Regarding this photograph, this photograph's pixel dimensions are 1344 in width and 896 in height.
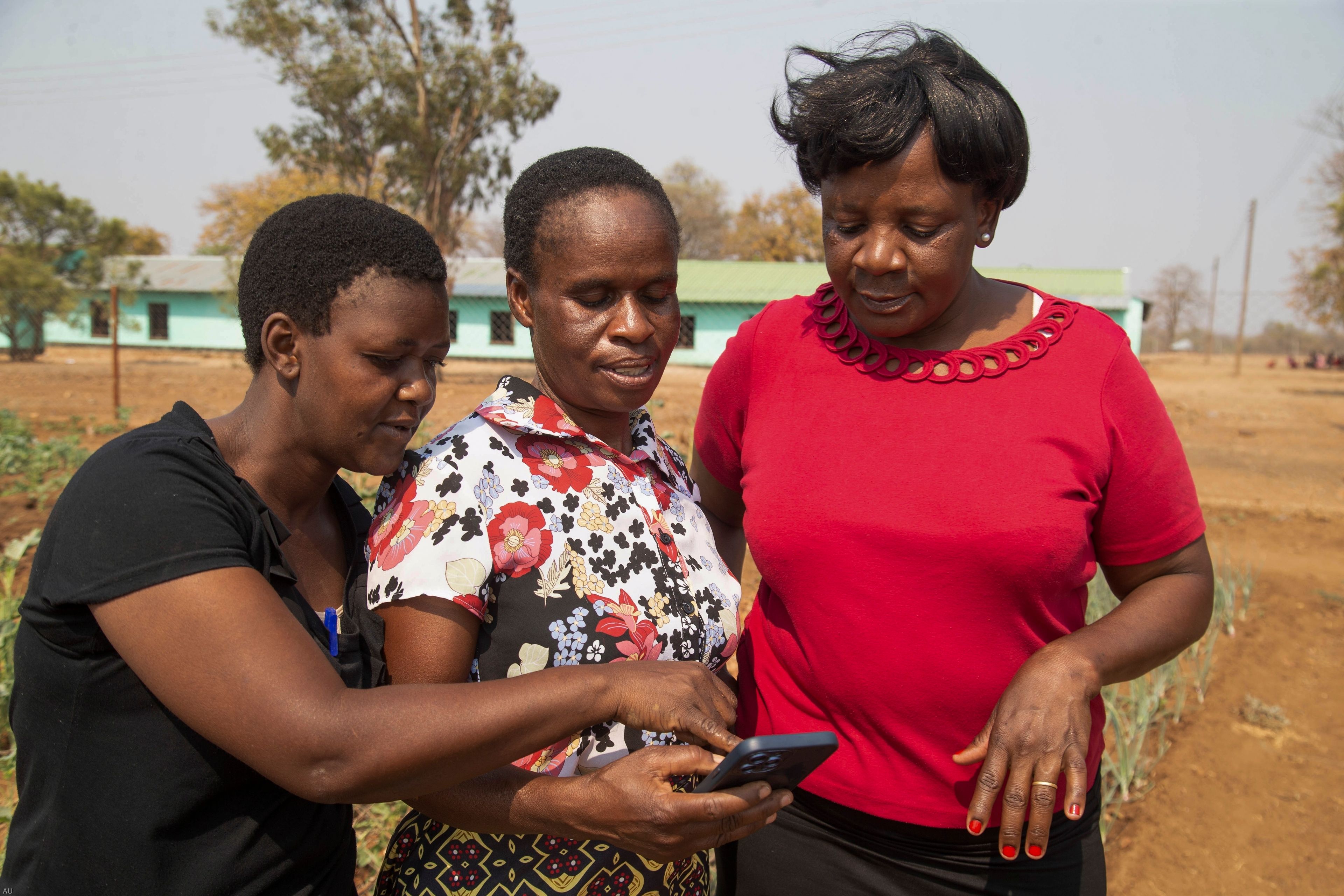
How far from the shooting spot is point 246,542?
132cm

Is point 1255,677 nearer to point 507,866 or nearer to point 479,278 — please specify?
point 507,866

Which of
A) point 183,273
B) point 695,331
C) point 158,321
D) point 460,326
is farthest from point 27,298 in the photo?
point 695,331

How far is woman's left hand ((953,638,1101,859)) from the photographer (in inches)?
54.0

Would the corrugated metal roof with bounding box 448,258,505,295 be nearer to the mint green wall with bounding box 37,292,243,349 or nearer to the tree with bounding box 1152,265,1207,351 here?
the mint green wall with bounding box 37,292,243,349

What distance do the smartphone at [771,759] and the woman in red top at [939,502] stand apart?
0.98ft

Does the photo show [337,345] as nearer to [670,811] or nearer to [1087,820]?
[670,811]

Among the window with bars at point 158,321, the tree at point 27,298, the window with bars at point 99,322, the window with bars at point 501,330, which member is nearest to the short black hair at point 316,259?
the tree at point 27,298

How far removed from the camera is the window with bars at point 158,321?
29297mm

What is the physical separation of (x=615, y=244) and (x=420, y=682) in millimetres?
797

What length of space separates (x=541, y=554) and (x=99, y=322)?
3350 centimetres

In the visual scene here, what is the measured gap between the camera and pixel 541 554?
1467 millimetres

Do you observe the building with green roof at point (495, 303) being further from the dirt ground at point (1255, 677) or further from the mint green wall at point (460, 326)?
the dirt ground at point (1255, 677)

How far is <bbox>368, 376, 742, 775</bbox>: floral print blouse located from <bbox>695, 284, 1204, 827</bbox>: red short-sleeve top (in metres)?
0.23

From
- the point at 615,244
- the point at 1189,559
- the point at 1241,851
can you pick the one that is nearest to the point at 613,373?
the point at 615,244
